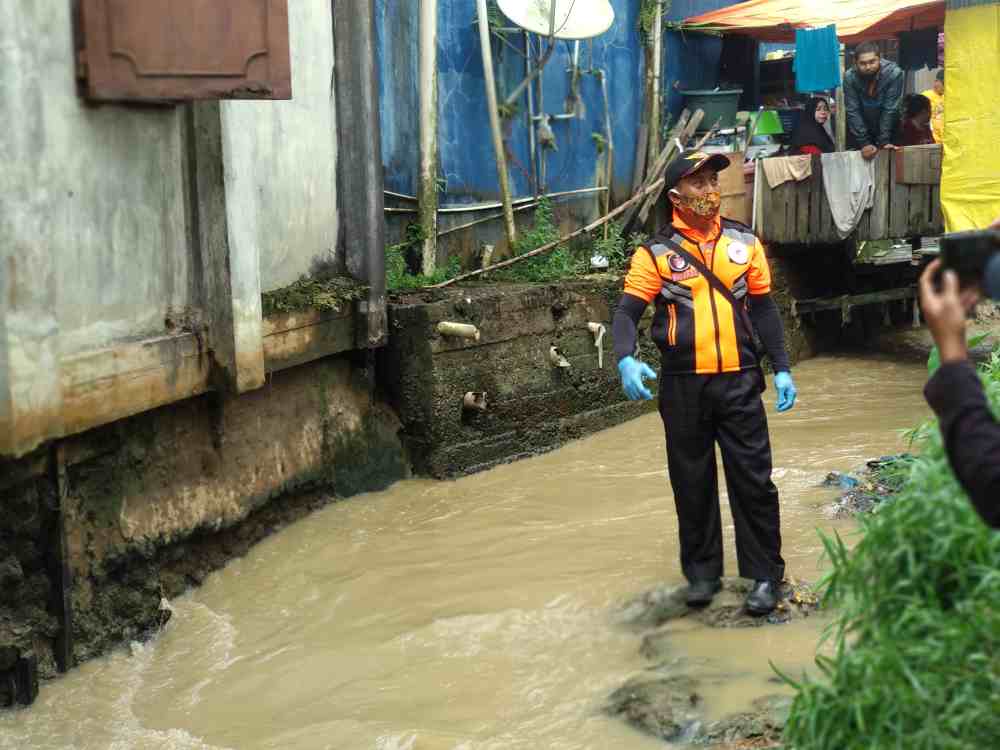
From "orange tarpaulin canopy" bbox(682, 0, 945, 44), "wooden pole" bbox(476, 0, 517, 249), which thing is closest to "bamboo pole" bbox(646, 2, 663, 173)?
"orange tarpaulin canopy" bbox(682, 0, 945, 44)

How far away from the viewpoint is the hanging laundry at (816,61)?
13734 mm

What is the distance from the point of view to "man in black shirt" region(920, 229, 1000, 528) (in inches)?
93.7

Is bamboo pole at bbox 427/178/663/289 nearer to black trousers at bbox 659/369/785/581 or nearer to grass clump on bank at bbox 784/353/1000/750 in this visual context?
black trousers at bbox 659/369/785/581

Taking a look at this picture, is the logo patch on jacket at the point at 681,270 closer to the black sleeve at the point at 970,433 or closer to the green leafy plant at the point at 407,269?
the black sleeve at the point at 970,433

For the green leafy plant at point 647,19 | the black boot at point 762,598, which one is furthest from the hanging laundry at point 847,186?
the black boot at point 762,598

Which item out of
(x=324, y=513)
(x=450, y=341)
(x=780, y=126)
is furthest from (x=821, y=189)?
(x=324, y=513)

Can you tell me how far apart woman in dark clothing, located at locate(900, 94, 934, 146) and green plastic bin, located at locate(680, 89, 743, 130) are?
6.18 ft

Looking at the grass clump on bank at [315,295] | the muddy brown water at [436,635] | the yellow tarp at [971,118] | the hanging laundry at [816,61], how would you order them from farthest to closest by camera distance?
the hanging laundry at [816,61], the yellow tarp at [971,118], the grass clump on bank at [315,295], the muddy brown water at [436,635]

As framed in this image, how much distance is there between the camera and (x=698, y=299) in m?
5.59

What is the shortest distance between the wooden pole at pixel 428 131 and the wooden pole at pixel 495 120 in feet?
1.91

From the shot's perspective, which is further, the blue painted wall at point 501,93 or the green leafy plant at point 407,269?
the blue painted wall at point 501,93

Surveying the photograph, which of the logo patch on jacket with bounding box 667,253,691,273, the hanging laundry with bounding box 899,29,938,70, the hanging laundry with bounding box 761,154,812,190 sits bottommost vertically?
the logo patch on jacket with bounding box 667,253,691,273

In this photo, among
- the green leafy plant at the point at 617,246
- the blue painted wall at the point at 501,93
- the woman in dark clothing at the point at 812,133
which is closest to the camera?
the blue painted wall at the point at 501,93

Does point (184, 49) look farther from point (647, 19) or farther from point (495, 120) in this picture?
point (647, 19)
